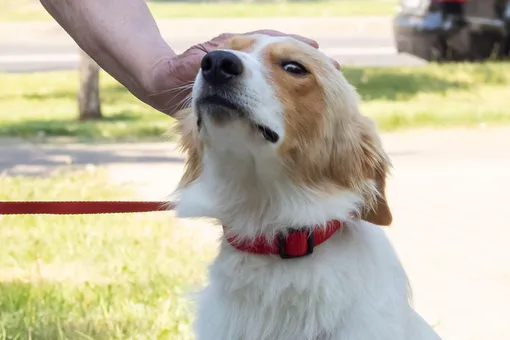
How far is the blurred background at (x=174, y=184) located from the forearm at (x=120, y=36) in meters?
0.34

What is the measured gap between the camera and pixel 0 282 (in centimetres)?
558

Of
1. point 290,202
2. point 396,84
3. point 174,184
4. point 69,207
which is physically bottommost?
point 396,84

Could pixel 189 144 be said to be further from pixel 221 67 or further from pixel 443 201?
pixel 443 201

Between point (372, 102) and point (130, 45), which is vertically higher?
point (130, 45)

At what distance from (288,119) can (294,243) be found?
0.45 metres

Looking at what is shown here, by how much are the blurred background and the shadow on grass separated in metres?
0.04

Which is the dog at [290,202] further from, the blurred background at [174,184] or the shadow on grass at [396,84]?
the shadow on grass at [396,84]

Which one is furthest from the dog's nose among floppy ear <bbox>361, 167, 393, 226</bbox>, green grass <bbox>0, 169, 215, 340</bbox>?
green grass <bbox>0, 169, 215, 340</bbox>

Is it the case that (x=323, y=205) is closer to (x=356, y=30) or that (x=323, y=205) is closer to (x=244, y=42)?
(x=244, y=42)

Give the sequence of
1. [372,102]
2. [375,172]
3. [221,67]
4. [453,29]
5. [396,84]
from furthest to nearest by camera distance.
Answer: [453,29]
[396,84]
[372,102]
[375,172]
[221,67]

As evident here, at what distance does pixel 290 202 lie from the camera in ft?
11.8

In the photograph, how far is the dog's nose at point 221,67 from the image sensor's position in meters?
3.21

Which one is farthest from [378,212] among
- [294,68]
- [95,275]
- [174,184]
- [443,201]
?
[174,184]

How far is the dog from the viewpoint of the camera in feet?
11.0
